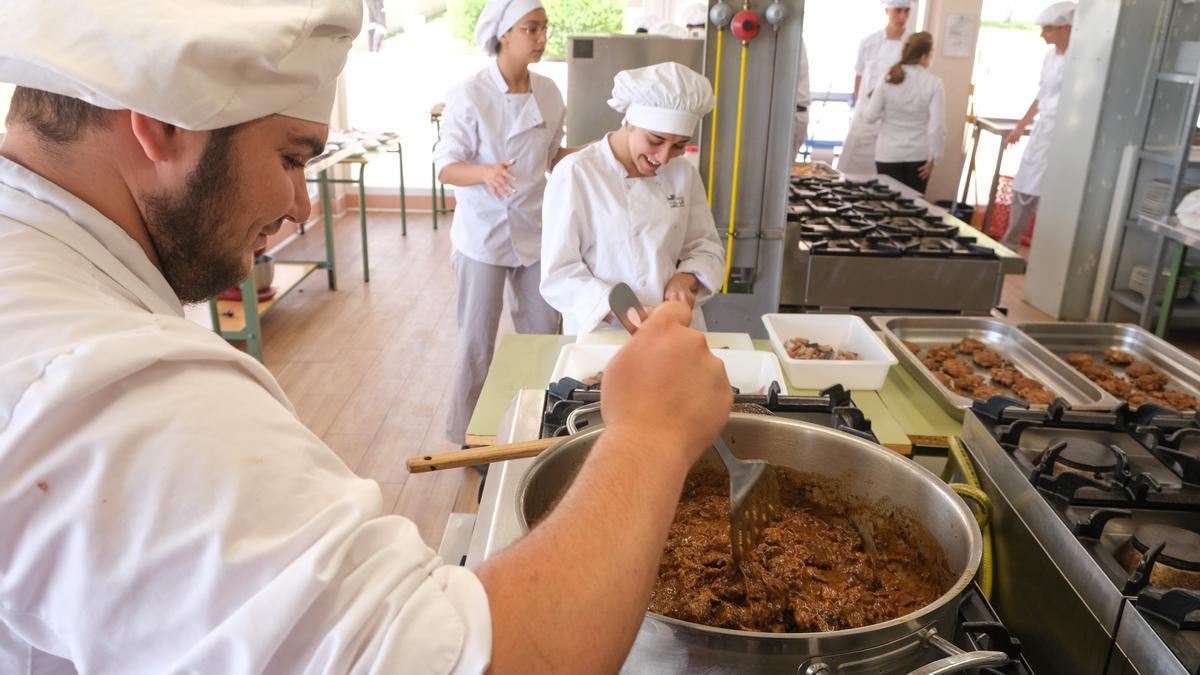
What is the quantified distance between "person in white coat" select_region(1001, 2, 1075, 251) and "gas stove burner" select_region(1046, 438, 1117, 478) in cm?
447

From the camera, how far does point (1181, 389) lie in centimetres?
207

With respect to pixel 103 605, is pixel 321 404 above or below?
below

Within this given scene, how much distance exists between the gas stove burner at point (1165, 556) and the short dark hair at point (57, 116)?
3.77 feet

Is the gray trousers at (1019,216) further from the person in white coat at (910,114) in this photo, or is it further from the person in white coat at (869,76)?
the person in white coat at (869,76)

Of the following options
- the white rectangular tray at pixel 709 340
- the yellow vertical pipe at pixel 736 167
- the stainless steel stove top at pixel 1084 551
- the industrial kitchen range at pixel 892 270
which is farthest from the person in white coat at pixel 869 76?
the stainless steel stove top at pixel 1084 551

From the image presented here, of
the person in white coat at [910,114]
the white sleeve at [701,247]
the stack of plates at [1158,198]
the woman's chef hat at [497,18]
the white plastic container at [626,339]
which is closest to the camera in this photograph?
the white plastic container at [626,339]

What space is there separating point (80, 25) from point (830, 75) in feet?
24.8

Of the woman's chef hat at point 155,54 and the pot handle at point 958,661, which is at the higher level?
the woman's chef hat at point 155,54

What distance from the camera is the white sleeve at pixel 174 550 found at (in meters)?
0.47

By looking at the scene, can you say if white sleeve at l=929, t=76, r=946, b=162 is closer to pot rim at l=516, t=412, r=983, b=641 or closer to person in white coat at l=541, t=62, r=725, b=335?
person in white coat at l=541, t=62, r=725, b=335

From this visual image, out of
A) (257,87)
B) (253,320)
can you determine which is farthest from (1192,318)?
(257,87)

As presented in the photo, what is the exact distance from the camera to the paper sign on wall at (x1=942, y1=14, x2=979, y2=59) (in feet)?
22.3

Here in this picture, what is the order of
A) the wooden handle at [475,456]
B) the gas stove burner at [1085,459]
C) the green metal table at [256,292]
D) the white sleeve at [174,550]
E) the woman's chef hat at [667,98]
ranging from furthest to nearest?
the green metal table at [256,292] → the woman's chef hat at [667,98] → the gas stove burner at [1085,459] → the wooden handle at [475,456] → the white sleeve at [174,550]

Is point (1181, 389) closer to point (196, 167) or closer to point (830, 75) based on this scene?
point (196, 167)
